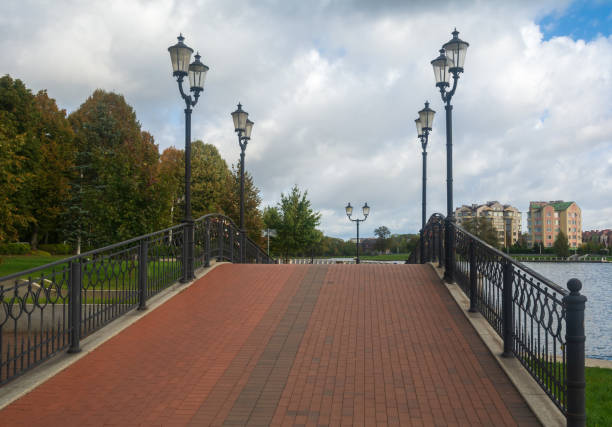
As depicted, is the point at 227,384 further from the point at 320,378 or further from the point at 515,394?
the point at 515,394

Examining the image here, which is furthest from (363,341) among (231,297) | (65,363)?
(65,363)

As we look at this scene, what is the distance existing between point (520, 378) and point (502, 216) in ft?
474

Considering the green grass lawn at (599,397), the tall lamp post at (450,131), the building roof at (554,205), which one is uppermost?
the building roof at (554,205)

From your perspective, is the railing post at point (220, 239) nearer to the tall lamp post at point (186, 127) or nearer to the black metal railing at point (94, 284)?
the black metal railing at point (94, 284)

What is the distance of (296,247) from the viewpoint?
139 feet

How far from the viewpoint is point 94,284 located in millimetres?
6828

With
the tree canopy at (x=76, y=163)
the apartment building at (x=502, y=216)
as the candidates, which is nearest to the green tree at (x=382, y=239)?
the apartment building at (x=502, y=216)

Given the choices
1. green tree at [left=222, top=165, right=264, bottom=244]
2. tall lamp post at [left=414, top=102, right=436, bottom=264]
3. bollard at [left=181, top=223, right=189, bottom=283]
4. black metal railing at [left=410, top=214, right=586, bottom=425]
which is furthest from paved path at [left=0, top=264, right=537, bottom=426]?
green tree at [left=222, top=165, right=264, bottom=244]

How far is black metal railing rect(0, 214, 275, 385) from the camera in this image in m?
5.41

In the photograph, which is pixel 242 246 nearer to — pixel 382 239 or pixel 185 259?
pixel 185 259

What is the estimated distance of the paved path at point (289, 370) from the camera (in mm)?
4586

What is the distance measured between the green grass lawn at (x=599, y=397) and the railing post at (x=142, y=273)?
257 inches

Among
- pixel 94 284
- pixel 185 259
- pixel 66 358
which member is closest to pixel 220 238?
pixel 185 259

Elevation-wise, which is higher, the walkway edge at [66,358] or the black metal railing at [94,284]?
the black metal railing at [94,284]
